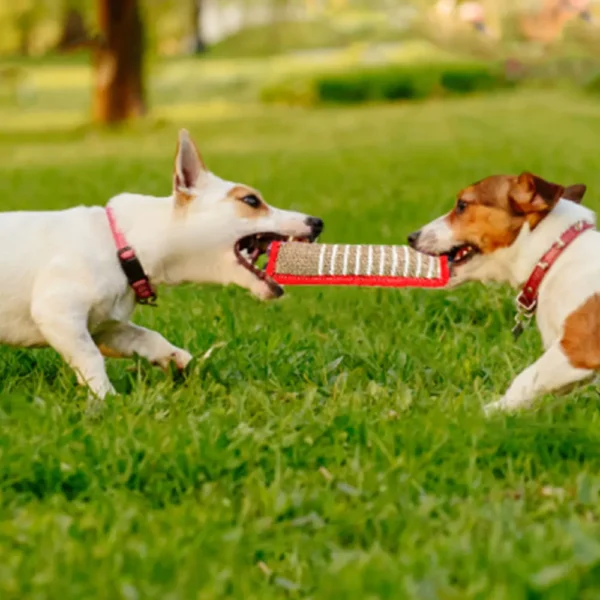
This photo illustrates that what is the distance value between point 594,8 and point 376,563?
1934 centimetres

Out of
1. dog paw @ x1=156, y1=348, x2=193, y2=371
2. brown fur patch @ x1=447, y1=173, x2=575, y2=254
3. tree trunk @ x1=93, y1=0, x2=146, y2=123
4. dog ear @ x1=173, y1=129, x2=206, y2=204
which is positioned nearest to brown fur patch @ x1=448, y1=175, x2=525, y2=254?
brown fur patch @ x1=447, y1=173, x2=575, y2=254

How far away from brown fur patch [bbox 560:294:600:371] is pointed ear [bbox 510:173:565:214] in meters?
0.43

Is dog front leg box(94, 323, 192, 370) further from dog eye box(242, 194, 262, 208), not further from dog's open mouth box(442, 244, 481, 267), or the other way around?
dog's open mouth box(442, 244, 481, 267)

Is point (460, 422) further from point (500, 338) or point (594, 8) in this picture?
point (594, 8)

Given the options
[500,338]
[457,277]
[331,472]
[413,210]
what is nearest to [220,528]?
[331,472]

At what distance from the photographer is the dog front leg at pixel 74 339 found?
191 inches

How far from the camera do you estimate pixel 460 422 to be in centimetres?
429

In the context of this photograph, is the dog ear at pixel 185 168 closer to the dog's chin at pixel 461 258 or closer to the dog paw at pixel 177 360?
the dog paw at pixel 177 360

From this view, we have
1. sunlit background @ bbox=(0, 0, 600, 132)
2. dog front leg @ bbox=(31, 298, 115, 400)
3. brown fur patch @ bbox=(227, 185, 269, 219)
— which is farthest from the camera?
sunlit background @ bbox=(0, 0, 600, 132)

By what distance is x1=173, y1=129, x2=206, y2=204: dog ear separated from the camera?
16.5 ft

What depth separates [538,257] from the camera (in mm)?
5012

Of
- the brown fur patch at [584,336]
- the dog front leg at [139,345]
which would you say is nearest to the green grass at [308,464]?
the dog front leg at [139,345]

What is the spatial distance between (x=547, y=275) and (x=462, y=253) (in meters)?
0.46

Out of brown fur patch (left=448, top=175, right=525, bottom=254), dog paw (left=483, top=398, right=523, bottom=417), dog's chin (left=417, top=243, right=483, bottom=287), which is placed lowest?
dog paw (left=483, top=398, right=523, bottom=417)
